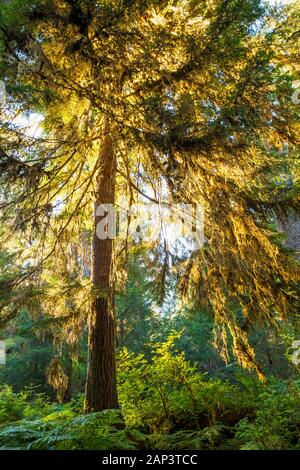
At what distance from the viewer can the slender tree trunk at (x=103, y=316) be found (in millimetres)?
4867

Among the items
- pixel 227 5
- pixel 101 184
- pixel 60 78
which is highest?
pixel 227 5

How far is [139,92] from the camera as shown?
5.12 meters

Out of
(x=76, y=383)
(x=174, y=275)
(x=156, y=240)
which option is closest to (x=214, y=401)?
(x=174, y=275)

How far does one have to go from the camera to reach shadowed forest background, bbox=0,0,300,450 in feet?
12.5

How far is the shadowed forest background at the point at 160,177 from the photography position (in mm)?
3797

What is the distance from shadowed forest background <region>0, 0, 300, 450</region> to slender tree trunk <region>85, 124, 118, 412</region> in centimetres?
2

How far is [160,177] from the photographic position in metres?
5.16

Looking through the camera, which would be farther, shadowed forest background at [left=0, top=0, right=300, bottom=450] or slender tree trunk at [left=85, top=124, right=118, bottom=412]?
slender tree trunk at [left=85, top=124, right=118, bottom=412]

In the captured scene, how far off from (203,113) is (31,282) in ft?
11.1

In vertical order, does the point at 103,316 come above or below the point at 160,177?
below

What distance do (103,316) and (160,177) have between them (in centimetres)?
226

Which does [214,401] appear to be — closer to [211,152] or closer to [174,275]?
[174,275]

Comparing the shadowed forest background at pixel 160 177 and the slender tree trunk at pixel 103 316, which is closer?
the shadowed forest background at pixel 160 177

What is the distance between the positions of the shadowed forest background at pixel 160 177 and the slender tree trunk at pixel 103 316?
0.06 feet
